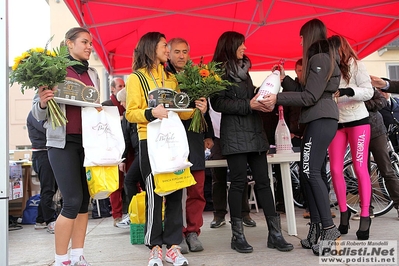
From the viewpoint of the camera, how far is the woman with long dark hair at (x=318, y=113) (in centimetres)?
338

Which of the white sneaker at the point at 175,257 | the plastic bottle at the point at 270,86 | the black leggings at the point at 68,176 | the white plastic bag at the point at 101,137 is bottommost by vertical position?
the white sneaker at the point at 175,257

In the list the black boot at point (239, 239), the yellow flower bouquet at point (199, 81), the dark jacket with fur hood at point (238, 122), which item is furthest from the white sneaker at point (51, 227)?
the yellow flower bouquet at point (199, 81)

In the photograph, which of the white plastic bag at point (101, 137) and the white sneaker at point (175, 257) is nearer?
the white plastic bag at point (101, 137)

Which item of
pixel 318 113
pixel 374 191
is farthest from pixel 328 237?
pixel 374 191

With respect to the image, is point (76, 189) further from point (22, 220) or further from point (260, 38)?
point (260, 38)

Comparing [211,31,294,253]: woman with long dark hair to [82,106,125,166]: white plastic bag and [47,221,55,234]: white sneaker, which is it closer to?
[82,106,125,166]: white plastic bag

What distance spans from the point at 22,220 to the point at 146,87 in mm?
4649

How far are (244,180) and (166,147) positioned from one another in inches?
36.2

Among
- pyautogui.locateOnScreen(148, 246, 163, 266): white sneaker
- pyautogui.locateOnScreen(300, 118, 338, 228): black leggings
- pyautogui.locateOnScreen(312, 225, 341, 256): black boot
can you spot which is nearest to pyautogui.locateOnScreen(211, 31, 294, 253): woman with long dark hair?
pyautogui.locateOnScreen(312, 225, 341, 256): black boot

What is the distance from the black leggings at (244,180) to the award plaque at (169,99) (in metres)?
0.72

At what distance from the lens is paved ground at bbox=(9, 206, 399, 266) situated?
340cm

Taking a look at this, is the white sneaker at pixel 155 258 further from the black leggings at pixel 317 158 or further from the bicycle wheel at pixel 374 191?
the bicycle wheel at pixel 374 191

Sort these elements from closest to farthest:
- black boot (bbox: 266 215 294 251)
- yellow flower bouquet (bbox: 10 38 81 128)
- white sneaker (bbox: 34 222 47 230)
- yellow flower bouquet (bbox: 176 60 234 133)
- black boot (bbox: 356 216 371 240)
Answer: yellow flower bouquet (bbox: 10 38 81 128), yellow flower bouquet (bbox: 176 60 234 133), black boot (bbox: 266 215 294 251), black boot (bbox: 356 216 371 240), white sneaker (bbox: 34 222 47 230)

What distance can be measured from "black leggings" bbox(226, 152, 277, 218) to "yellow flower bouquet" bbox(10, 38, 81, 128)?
156 cm
